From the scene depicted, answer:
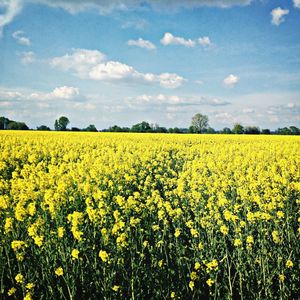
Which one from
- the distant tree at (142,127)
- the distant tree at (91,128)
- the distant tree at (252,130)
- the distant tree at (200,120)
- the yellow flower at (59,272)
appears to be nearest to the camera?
the yellow flower at (59,272)

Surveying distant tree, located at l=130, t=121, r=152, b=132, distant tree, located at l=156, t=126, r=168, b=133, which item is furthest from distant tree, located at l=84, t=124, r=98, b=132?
distant tree, located at l=156, t=126, r=168, b=133

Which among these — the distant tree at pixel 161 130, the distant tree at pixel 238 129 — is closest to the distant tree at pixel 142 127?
the distant tree at pixel 161 130

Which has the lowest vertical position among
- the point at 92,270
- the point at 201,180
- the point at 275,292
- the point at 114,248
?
the point at 275,292

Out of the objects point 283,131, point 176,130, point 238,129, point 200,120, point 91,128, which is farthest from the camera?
point 200,120

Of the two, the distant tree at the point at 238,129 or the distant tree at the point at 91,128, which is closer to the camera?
the distant tree at the point at 91,128

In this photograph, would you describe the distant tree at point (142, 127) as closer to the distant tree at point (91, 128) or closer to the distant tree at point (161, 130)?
the distant tree at point (161, 130)

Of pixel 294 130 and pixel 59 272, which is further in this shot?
pixel 294 130

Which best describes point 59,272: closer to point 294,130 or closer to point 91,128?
point 91,128

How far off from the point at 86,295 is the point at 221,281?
209cm

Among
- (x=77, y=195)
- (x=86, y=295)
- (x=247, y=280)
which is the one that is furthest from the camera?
(x=77, y=195)

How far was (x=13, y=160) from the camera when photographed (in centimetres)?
1206

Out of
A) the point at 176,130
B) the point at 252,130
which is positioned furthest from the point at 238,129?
the point at 176,130

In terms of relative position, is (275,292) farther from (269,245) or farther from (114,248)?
(114,248)

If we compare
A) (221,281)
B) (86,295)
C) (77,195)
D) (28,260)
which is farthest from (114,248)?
(77,195)
